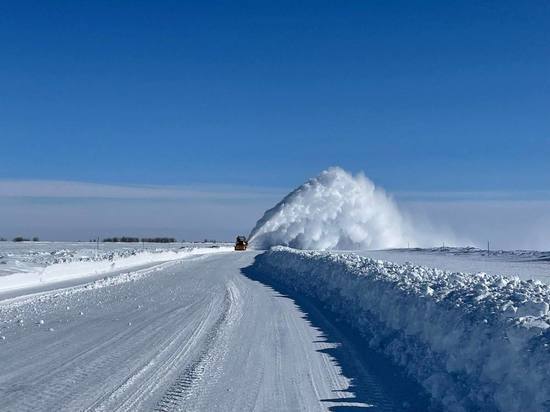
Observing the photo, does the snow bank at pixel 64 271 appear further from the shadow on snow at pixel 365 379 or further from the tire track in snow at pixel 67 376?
the shadow on snow at pixel 365 379

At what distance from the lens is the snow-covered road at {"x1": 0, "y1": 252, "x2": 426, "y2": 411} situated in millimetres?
8070

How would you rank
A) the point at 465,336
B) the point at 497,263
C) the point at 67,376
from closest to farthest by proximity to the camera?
the point at 465,336 → the point at 67,376 → the point at 497,263

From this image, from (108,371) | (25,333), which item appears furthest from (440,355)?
(25,333)

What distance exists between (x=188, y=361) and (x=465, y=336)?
4.39m

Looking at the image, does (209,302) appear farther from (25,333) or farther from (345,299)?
(25,333)

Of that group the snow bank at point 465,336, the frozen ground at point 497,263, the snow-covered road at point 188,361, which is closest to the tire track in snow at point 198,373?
the snow-covered road at point 188,361

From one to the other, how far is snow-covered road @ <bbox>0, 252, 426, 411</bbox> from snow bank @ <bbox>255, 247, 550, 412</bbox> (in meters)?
0.54

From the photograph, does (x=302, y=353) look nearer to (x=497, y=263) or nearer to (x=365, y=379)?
(x=365, y=379)

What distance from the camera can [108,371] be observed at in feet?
32.1

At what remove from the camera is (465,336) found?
897 centimetres

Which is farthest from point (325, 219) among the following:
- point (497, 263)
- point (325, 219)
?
point (497, 263)

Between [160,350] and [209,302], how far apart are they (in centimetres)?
882

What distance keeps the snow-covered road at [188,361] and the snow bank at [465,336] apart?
536 mm

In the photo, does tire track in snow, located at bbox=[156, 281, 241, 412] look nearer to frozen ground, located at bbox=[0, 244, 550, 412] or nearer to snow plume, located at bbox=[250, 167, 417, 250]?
frozen ground, located at bbox=[0, 244, 550, 412]
